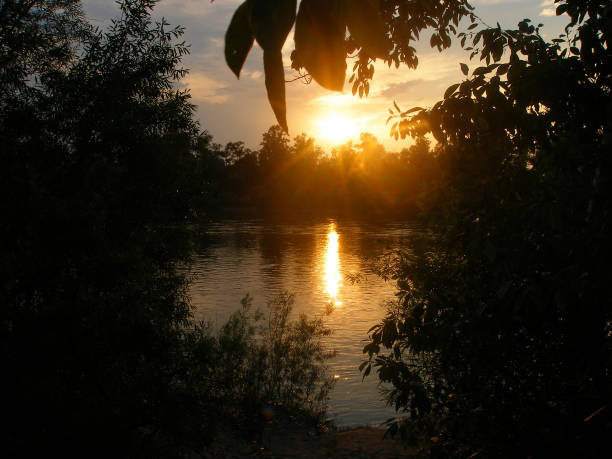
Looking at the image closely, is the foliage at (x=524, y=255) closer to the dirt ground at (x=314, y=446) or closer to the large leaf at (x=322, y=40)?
the large leaf at (x=322, y=40)

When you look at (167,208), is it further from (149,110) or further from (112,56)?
(112,56)

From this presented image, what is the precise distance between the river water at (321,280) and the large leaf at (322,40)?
731 cm

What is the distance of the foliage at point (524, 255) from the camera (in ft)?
12.4

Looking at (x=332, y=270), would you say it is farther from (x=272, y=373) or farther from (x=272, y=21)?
(x=272, y=21)

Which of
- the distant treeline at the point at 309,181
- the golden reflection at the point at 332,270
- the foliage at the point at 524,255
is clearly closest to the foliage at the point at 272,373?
the foliage at the point at 524,255

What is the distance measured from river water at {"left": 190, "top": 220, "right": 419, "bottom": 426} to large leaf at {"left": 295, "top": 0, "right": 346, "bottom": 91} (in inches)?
288

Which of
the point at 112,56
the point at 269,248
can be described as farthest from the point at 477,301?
the point at 269,248

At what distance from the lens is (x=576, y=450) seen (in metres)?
4.46

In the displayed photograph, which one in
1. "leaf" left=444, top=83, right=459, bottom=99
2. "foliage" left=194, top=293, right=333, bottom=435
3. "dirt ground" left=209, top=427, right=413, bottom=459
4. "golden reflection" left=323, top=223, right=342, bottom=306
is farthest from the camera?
"golden reflection" left=323, top=223, right=342, bottom=306

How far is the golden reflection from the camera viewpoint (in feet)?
95.7

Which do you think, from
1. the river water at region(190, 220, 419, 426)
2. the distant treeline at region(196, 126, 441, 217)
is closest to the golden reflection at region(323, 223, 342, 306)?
the river water at region(190, 220, 419, 426)

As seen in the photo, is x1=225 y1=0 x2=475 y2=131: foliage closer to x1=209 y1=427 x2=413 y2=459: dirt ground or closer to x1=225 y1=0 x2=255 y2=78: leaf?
x1=225 y1=0 x2=255 y2=78: leaf

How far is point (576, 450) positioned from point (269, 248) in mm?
41319

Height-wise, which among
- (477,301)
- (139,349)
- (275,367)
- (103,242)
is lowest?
(275,367)
